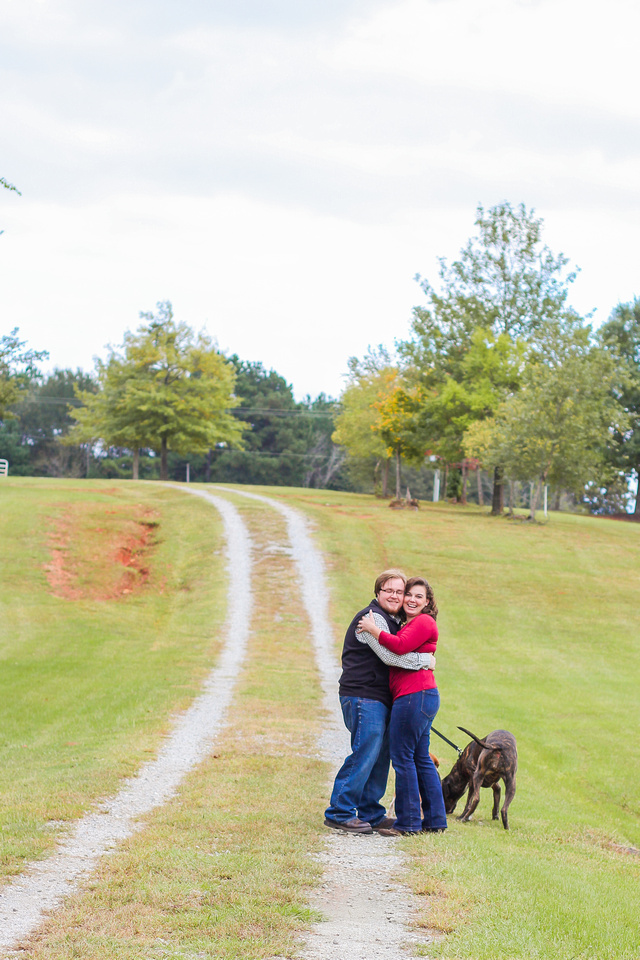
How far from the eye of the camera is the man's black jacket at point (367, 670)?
268 inches

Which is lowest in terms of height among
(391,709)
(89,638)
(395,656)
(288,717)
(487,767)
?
(89,638)

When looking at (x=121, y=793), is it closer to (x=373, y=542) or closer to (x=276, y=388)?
(x=373, y=542)

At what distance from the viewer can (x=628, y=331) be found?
57188 millimetres

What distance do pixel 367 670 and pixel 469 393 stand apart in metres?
36.8

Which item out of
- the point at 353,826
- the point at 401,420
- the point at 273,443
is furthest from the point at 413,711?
the point at 273,443

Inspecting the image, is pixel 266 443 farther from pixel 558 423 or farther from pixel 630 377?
pixel 558 423

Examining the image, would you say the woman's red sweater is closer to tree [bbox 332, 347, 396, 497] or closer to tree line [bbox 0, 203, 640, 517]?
tree line [bbox 0, 203, 640, 517]

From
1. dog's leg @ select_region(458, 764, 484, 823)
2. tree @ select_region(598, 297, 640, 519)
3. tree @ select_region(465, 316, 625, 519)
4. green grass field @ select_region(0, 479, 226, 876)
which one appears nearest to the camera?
dog's leg @ select_region(458, 764, 484, 823)

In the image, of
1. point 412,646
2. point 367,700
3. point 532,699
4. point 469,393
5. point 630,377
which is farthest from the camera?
point 630,377

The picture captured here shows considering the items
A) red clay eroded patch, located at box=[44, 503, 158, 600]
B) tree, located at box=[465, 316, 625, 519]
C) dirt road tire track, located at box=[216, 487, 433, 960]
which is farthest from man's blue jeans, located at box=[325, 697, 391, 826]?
tree, located at box=[465, 316, 625, 519]

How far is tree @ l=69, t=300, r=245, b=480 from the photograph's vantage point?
182 feet

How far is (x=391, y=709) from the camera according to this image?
683cm

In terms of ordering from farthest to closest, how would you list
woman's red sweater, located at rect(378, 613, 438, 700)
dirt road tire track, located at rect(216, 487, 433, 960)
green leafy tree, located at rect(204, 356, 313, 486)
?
green leafy tree, located at rect(204, 356, 313, 486)
woman's red sweater, located at rect(378, 613, 438, 700)
dirt road tire track, located at rect(216, 487, 433, 960)

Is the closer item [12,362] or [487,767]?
[487,767]
